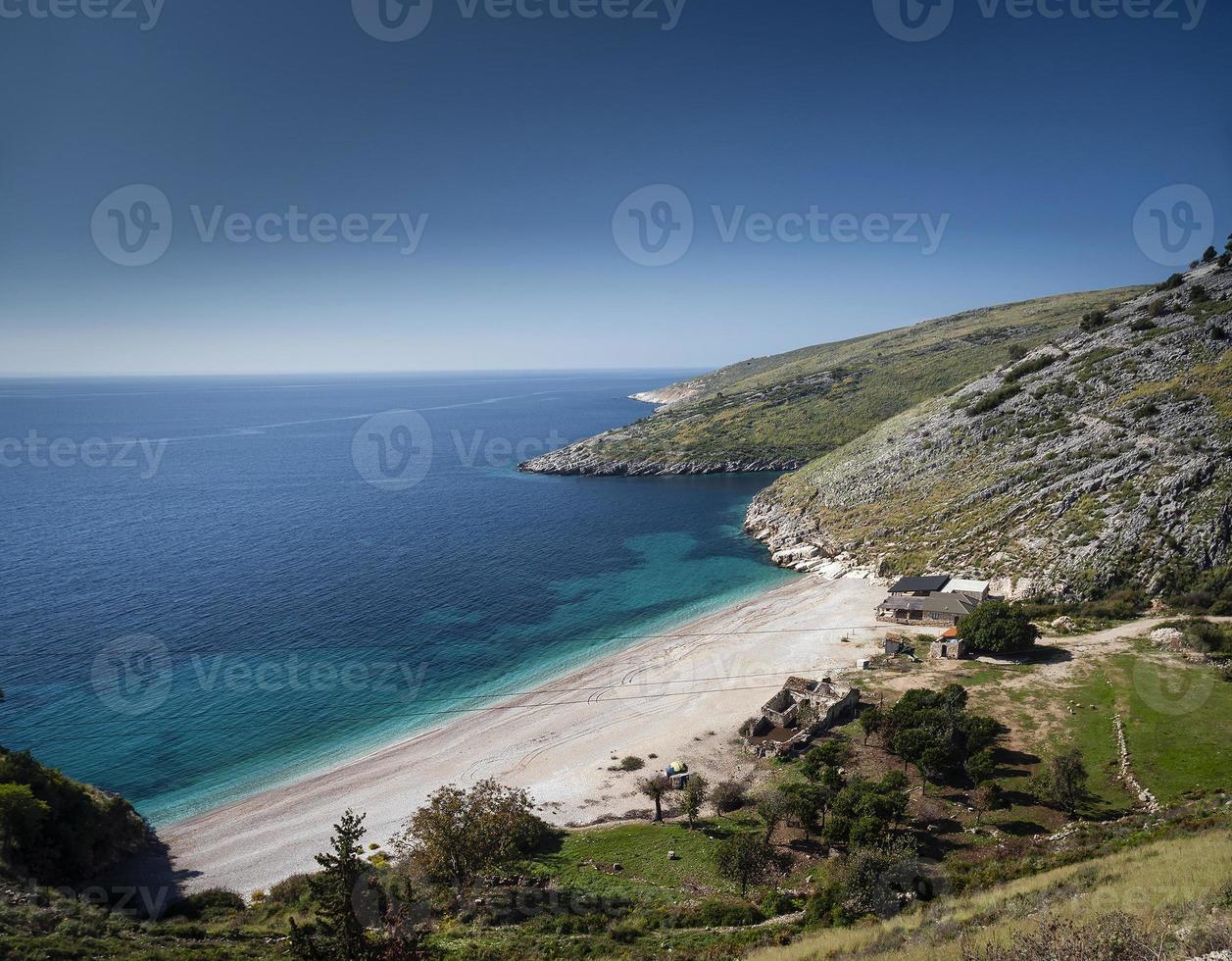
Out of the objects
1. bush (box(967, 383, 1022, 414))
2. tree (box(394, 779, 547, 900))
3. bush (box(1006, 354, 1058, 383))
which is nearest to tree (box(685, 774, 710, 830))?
tree (box(394, 779, 547, 900))

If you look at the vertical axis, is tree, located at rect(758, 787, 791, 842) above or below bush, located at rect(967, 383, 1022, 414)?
below

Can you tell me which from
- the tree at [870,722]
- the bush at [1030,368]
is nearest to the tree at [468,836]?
the tree at [870,722]

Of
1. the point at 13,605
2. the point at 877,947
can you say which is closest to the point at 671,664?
the point at 877,947

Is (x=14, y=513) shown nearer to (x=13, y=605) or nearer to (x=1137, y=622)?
(x=13, y=605)

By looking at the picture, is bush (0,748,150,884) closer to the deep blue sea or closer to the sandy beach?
the sandy beach

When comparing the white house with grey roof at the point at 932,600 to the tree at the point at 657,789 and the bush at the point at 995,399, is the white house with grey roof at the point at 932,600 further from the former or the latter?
the bush at the point at 995,399

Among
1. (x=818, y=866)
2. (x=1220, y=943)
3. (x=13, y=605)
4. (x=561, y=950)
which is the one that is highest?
(x=13, y=605)

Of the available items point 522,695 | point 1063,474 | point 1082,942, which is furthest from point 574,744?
point 1063,474
